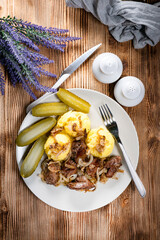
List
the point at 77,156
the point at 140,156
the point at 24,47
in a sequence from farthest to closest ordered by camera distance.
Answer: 1. the point at 140,156
2. the point at 77,156
3. the point at 24,47

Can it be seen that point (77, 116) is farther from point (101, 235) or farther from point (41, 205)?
point (101, 235)

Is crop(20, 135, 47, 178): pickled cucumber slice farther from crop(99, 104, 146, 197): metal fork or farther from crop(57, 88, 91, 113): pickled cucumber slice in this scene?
crop(99, 104, 146, 197): metal fork

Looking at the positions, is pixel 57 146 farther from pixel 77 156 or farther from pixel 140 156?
pixel 140 156

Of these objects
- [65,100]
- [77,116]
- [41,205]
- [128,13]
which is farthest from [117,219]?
[128,13]

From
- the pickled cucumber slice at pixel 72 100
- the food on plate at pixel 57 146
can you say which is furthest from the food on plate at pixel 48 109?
the food on plate at pixel 57 146

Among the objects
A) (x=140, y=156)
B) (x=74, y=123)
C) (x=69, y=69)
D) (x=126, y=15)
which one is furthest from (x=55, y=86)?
(x=140, y=156)

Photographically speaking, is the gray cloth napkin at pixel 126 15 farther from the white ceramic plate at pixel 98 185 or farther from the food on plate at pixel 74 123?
the food on plate at pixel 74 123
